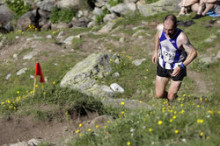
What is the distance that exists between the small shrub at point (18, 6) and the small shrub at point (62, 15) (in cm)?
200

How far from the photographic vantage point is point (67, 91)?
6203mm

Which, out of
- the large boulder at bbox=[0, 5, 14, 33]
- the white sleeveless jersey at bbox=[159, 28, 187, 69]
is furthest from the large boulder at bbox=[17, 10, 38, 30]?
the white sleeveless jersey at bbox=[159, 28, 187, 69]

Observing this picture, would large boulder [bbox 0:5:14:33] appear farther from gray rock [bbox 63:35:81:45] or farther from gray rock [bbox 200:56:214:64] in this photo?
gray rock [bbox 200:56:214:64]

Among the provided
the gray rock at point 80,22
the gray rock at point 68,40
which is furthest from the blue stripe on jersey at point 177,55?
the gray rock at point 80,22

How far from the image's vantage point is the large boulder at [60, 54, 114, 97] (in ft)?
25.4

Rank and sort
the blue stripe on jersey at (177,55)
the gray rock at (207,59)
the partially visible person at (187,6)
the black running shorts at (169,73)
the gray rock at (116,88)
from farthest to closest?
the partially visible person at (187,6)
the gray rock at (207,59)
the gray rock at (116,88)
the black running shorts at (169,73)
the blue stripe on jersey at (177,55)

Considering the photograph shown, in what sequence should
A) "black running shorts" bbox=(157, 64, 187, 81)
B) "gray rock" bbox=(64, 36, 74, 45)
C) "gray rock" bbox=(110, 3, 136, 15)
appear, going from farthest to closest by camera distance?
"gray rock" bbox=(110, 3, 136, 15), "gray rock" bbox=(64, 36, 74, 45), "black running shorts" bbox=(157, 64, 187, 81)

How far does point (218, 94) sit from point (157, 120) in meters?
4.05

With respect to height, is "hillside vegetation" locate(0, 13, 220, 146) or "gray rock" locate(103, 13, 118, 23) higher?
"hillside vegetation" locate(0, 13, 220, 146)

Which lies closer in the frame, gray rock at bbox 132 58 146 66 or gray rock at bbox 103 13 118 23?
gray rock at bbox 132 58 146 66

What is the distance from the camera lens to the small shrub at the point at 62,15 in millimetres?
18797

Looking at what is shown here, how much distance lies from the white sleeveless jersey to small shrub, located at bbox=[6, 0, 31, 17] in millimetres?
16052

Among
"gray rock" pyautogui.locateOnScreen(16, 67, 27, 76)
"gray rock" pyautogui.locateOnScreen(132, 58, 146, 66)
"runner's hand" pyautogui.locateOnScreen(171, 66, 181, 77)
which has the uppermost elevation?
"runner's hand" pyautogui.locateOnScreen(171, 66, 181, 77)

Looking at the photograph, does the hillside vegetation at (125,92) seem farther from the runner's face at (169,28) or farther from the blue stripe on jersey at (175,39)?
the runner's face at (169,28)
